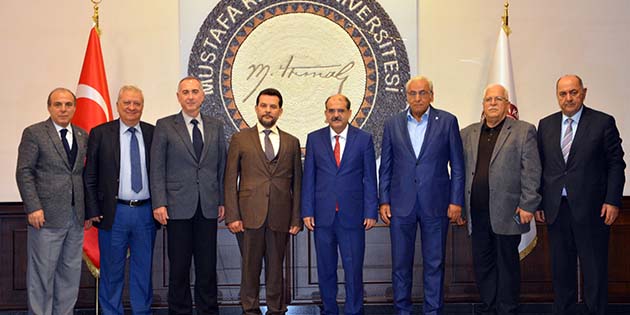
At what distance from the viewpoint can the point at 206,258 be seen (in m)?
4.27

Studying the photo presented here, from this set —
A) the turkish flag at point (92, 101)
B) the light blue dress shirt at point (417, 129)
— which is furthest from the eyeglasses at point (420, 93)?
the turkish flag at point (92, 101)

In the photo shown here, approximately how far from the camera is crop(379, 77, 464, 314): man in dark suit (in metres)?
4.18

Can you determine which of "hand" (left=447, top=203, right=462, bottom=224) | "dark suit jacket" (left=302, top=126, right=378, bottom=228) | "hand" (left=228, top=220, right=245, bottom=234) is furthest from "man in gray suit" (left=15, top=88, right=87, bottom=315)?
"hand" (left=447, top=203, right=462, bottom=224)

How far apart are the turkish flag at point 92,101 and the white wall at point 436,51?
11.7 inches

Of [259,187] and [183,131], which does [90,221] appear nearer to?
[183,131]

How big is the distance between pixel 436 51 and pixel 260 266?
2.39 metres

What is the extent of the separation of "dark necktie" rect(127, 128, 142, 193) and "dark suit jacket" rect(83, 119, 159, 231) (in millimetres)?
88

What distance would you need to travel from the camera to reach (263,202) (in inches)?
166

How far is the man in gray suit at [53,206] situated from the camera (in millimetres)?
4113

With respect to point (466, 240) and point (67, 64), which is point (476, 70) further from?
point (67, 64)

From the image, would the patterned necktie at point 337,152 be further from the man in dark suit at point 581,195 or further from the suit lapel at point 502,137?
the man in dark suit at point 581,195

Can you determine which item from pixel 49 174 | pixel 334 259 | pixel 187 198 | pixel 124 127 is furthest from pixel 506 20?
pixel 49 174

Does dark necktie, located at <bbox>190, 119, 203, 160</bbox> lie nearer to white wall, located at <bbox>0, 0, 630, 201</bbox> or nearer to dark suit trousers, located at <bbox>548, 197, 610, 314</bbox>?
white wall, located at <bbox>0, 0, 630, 201</bbox>
